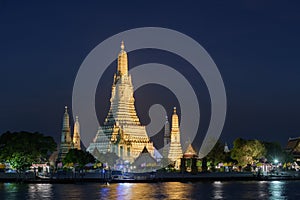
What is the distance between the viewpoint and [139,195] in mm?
54438

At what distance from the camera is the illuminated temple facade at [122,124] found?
397 feet

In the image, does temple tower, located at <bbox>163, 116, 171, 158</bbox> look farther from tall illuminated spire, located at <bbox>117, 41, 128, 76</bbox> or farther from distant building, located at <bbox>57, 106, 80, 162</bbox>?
distant building, located at <bbox>57, 106, 80, 162</bbox>

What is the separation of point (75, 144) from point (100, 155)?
82.3 ft

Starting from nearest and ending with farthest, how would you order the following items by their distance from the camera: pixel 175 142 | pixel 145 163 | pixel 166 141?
pixel 145 163 < pixel 175 142 < pixel 166 141

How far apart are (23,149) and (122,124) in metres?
43.1

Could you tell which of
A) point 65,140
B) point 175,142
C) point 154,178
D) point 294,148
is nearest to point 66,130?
point 65,140

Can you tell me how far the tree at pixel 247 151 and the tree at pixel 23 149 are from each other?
30.4 m

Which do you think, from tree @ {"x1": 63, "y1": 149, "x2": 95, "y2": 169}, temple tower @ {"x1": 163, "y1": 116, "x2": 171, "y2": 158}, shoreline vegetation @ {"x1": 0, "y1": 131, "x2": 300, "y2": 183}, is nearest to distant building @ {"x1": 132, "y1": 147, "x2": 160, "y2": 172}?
shoreline vegetation @ {"x1": 0, "y1": 131, "x2": 300, "y2": 183}

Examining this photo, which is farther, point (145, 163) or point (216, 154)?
point (145, 163)

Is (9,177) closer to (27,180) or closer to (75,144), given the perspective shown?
(27,180)

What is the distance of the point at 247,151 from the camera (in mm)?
94188

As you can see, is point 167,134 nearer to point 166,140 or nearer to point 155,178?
point 166,140

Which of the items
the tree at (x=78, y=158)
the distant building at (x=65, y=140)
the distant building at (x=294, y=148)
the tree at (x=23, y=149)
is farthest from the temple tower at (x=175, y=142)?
the tree at (x=23, y=149)

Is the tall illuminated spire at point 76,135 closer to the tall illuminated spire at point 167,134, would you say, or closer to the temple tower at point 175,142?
the tall illuminated spire at point 167,134
